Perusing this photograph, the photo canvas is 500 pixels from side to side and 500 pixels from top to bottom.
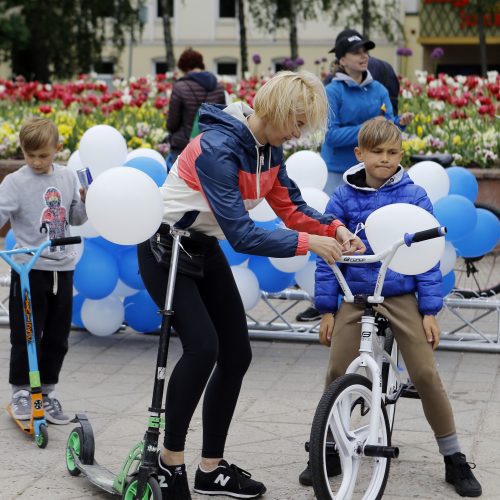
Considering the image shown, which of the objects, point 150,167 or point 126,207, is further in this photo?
point 150,167

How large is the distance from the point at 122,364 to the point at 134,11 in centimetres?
3214

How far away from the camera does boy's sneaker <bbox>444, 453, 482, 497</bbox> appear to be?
4.78 m

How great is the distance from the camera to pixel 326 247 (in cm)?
427

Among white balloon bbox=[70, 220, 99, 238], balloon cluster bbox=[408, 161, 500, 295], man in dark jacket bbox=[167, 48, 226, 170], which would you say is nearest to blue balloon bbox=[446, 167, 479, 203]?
balloon cluster bbox=[408, 161, 500, 295]

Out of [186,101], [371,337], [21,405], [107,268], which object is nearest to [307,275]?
[107,268]

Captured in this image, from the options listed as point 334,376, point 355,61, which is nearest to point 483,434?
point 334,376

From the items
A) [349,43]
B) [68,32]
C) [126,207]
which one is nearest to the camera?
[126,207]

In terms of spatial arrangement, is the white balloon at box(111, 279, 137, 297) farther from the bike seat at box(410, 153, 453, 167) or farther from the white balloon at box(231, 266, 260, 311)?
the bike seat at box(410, 153, 453, 167)

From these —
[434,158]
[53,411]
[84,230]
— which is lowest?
[53,411]

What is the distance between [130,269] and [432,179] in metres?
1.89

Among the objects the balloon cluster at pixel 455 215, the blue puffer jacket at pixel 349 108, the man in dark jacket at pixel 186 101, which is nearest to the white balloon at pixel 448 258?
the balloon cluster at pixel 455 215

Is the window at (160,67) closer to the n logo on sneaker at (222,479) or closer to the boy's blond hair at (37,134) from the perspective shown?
the boy's blond hair at (37,134)

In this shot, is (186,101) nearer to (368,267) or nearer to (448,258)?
(448,258)

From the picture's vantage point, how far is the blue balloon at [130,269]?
702cm
